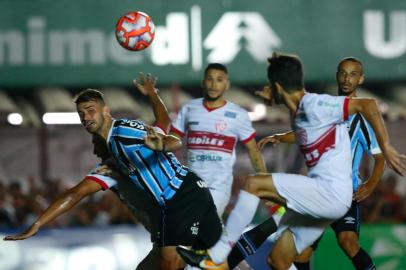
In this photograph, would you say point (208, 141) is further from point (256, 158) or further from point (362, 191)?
point (362, 191)

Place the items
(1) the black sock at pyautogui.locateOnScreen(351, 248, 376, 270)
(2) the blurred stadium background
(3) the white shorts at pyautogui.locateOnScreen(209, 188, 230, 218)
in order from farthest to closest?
(2) the blurred stadium background < (3) the white shorts at pyautogui.locateOnScreen(209, 188, 230, 218) < (1) the black sock at pyautogui.locateOnScreen(351, 248, 376, 270)

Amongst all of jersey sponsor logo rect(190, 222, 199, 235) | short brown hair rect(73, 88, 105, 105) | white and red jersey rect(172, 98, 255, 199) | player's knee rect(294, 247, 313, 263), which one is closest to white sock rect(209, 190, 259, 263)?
jersey sponsor logo rect(190, 222, 199, 235)

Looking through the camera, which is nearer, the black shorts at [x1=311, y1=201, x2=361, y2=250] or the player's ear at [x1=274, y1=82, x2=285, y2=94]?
the player's ear at [x1=274, y1=82, x2=285, y2=94]

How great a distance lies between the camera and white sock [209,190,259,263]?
22.3 ft

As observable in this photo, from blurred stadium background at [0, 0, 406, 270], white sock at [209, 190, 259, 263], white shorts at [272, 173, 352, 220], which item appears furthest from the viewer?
blurred stadium background at [0, 0, 406, 270]

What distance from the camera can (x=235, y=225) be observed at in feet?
22.5

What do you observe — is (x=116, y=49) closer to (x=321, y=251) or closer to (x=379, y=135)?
(x=321, y=251)

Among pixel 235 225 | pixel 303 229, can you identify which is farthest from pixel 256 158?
pixel 235 225

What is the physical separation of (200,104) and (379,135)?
2.48 m

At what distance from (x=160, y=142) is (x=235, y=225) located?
31.6 inches

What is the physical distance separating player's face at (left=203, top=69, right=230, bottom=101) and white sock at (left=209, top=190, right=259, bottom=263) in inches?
77.8

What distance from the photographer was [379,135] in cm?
671

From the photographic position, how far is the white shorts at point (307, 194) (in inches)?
272

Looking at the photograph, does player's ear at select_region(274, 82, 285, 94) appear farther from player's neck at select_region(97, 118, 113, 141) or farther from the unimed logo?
the unimed logo
